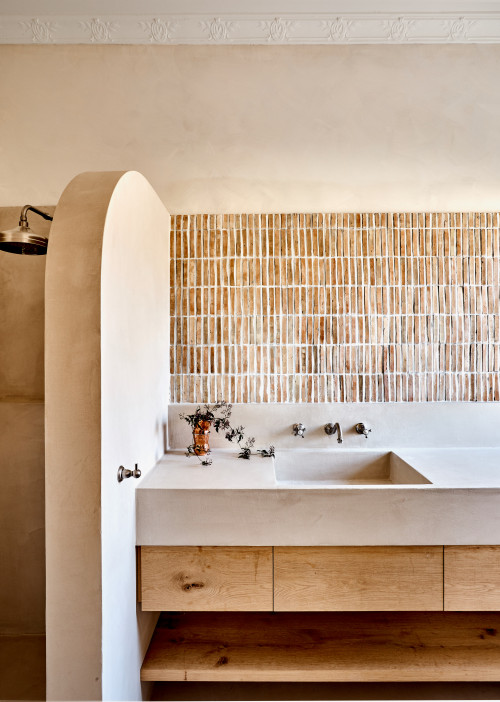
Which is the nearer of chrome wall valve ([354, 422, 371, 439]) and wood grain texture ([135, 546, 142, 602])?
wood grain texture ([135, 546, 142, 602])

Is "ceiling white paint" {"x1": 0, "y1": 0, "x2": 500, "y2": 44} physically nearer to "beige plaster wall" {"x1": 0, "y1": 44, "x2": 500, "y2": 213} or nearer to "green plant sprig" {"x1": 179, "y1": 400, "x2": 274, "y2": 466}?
"beige plaster wall" {"x1": 0, "y1": 44, "x2": 500, "y2": 213}

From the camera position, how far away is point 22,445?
2.16 meters

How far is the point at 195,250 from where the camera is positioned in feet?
7.66

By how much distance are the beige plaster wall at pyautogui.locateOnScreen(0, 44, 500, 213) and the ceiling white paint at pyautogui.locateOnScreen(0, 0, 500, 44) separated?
0.18 feet

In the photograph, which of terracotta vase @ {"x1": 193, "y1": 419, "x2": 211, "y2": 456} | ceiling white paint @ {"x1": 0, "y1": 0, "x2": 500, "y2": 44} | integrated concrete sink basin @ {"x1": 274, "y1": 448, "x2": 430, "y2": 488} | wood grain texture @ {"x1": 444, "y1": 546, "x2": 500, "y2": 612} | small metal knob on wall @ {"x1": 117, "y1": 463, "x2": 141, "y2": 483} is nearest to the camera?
small metal knob on wall @ {"x1": 117, "y1": 463, "x2": 141, "y2": 483}

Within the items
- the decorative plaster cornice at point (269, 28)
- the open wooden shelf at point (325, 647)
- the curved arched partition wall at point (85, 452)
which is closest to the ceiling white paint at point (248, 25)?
the decorative plaster cornice at point (269, 28)

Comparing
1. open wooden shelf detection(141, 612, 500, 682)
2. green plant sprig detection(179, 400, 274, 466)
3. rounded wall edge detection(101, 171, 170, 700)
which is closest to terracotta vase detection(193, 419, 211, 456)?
green plant sprig detection(179, 400, 274, 466)

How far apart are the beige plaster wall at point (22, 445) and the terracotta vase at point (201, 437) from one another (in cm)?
71

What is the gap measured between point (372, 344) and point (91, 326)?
1.45 metres

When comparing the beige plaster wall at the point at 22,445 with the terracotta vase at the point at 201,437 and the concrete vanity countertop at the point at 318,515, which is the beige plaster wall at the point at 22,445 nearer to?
the terracotta vase at the point at 201,437

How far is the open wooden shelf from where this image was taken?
5.37 ft

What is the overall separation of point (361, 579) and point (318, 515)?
257 mm

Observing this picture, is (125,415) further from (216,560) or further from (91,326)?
(216,560)

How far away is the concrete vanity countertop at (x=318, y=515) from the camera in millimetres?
1594
